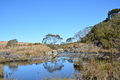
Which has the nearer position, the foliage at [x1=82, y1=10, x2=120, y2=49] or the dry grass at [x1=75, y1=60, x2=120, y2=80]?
the dry grass at [x1=75, y1=60, x2=120, y2=80]

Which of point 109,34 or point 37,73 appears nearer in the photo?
point 37,73

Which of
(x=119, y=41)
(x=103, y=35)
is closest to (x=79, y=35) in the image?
(x=103, y=35)

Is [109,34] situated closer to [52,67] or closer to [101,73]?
[52,67]

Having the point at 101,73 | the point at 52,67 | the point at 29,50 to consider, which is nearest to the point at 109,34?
the point at 52,67

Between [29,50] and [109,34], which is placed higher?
[109,34]

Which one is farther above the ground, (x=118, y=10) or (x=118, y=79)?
(x=118, y=10)

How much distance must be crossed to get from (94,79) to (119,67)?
5.44 feet

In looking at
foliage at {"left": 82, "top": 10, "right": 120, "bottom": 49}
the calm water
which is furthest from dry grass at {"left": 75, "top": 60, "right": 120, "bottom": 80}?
foliage at {"left": 82, "top": 10, "right": 120, "bottom": 49}

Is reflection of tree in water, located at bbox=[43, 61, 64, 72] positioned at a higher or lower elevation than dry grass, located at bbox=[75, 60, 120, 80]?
lower

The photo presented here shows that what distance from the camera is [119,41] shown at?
1602 cm

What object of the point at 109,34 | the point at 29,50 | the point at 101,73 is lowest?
the point at 101,73

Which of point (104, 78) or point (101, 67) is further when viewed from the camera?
point (101, 67)

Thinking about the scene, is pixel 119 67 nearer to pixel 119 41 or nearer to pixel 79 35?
pixel 119 41

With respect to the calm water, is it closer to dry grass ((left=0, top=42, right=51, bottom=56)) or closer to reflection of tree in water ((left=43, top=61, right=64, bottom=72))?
reflection of tree in water ((left=43, top=61, right=64, bottom=72))
